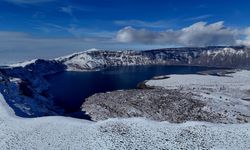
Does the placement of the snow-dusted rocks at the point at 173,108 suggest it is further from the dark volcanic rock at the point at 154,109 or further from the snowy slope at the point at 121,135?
the snowy slope at the point at 121,135

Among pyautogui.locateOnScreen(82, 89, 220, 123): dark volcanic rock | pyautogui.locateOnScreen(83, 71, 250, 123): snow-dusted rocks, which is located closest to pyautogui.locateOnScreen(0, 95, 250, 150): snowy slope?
pyautogui.locateOnScreen(82, 89, 220, 123): dark volcanic rock

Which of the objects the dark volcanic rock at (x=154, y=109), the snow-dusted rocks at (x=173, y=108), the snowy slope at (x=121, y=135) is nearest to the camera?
the snowy slope at (x=121, y=135)

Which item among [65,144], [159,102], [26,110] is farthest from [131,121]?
[159,102]

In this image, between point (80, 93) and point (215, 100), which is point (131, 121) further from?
point (80, 93)

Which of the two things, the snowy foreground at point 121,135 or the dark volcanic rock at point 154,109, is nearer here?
the snowy foreground at point 121,135

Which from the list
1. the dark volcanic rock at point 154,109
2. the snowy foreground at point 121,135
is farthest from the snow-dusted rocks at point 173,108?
the snowy foreground at point 121,135

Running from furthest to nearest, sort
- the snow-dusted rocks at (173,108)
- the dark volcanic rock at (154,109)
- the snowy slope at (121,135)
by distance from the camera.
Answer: the dark volcanic rock at (154,109) < the snow-dusted rocks at (173,108) < the snowy slope at (121,135)

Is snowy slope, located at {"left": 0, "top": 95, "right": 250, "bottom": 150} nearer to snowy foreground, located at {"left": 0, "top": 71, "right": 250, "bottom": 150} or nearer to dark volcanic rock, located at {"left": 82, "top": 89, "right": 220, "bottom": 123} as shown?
snowy foreground, located at {"left": 0, "top": 71, "right": 250, "bottom": 150}

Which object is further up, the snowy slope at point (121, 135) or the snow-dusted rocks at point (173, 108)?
the snowy slope at point (121, 135)

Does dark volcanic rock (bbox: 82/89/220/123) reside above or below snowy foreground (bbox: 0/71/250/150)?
below
